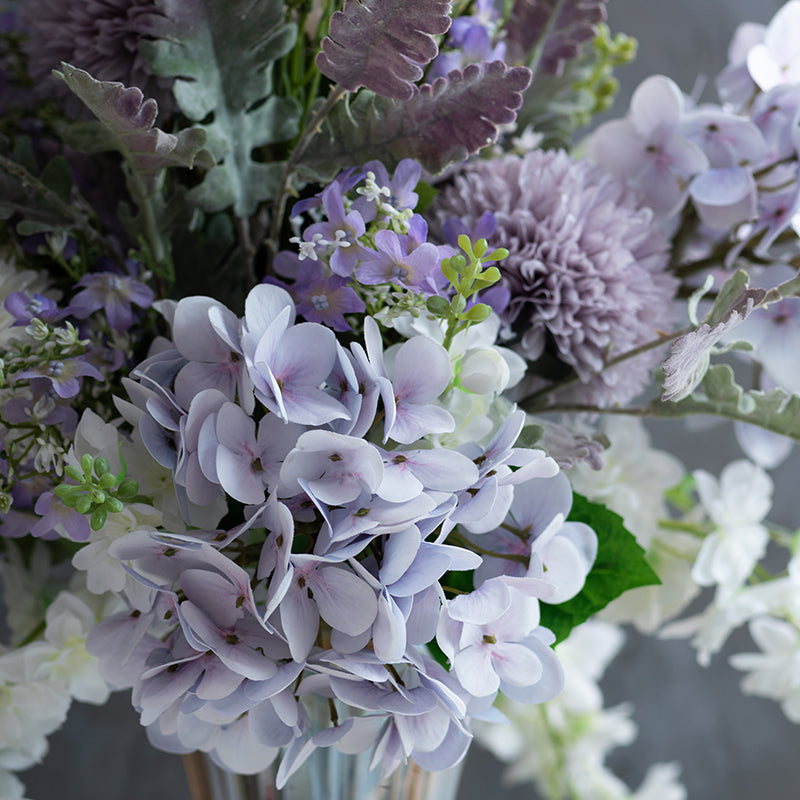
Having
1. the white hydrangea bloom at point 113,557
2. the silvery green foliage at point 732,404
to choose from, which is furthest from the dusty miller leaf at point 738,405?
the white hydrangea bloom at point 113,557

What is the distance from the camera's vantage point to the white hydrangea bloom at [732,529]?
0.47 meters

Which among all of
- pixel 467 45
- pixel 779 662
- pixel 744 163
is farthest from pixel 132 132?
pixel 779 662

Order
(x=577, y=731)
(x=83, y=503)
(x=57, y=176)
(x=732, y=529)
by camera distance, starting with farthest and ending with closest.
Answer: (x=577, y=731) → (x=732, y=529) → (x=57, y=176) → (x=83, y=503)

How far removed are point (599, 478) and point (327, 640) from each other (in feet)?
0.62

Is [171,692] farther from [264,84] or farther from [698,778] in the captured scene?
[698,778]

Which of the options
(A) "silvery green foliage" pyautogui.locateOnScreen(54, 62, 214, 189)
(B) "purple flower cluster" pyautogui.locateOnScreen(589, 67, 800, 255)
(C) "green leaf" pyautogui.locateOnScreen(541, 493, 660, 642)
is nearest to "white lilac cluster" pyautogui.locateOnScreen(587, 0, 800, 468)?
(B) "purple flower cluster" pyautogui.locateOnScreen(589, 67, 800, 255)

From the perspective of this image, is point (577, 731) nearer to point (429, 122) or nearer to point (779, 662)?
point (779, 662)

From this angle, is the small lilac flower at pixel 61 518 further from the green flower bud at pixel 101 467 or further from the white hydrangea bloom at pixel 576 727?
the white hydrangea bloom at pixel 576 727

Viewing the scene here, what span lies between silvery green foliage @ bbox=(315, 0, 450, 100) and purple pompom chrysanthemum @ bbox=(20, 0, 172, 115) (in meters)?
0.08

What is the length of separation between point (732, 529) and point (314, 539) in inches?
10.6

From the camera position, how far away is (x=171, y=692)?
0.30 meters

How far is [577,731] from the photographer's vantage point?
2.17ft

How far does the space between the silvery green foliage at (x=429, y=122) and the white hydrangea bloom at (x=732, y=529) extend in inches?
9.7

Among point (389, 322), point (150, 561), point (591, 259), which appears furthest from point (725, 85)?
point (150, 561)
